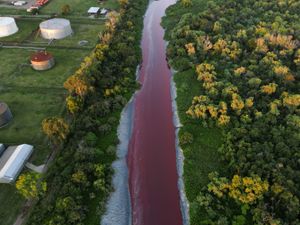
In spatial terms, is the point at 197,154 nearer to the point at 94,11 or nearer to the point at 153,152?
the point at 153,152

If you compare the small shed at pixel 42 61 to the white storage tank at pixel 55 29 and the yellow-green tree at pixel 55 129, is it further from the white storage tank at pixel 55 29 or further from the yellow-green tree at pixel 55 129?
the yellow-green tree at pixel 55 129

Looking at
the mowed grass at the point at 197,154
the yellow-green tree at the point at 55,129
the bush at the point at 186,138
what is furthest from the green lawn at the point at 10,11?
the bush at the point at 186,138

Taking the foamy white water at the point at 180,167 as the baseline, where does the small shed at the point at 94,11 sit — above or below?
above

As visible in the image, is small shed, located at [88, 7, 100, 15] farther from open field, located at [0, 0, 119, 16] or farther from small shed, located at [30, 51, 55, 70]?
small shed, located at [30, 51, 55, 70]

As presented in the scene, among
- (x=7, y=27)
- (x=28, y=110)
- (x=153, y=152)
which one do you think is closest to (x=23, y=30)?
(x=7, y=27)

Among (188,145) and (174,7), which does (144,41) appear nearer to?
(174,7)
